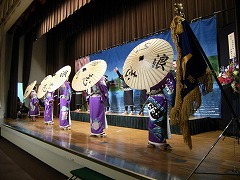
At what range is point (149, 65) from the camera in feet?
8.43

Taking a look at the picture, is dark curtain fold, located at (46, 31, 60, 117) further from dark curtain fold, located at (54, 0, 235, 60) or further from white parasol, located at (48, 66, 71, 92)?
white parasol, located at (48, 66, 71, 92)

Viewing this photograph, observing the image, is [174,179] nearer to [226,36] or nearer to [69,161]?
[69,161]

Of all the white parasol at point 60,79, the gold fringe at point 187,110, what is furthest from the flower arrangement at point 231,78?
the white parasol at point 60,79

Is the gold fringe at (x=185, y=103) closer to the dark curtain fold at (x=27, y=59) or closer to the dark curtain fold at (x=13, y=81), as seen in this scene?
the dark curtain fold at (x=13, y=81)

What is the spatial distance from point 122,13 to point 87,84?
382 cm

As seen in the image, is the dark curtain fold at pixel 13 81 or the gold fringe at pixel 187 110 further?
the dark curtain fold at pixel 13 81

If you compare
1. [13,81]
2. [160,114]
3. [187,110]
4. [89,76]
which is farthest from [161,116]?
[13,81]

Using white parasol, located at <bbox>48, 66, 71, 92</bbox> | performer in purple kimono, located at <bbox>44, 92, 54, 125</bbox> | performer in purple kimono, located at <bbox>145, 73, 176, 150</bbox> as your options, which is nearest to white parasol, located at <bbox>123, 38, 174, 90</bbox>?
performer in purple kimono, located at <bbox>145, 73, 176, 150</bbox>

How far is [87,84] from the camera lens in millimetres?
3422

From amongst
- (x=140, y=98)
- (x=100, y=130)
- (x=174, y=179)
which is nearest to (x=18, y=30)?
(x=140, y=98)

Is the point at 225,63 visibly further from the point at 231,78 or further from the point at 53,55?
the point at 53,55

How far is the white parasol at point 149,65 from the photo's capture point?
246 centimetres

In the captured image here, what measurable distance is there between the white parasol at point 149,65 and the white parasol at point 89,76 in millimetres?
722

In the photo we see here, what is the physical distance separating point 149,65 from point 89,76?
130 cm
